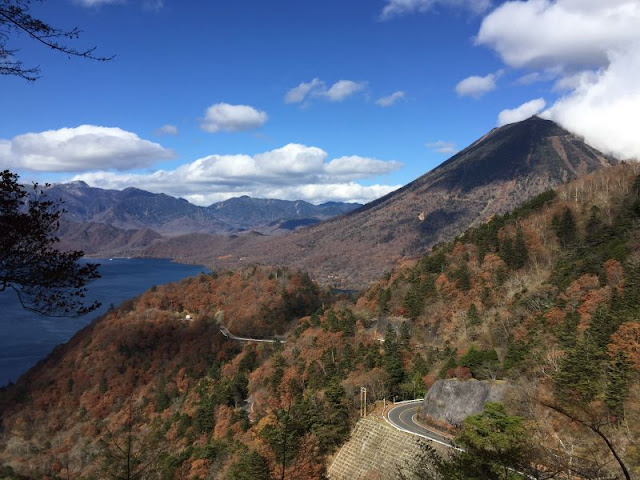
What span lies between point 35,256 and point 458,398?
Result: 82.9 ft

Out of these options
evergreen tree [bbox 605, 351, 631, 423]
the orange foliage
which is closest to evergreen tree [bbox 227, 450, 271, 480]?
evergreen tree [bbox 605, 351, 631, 423]

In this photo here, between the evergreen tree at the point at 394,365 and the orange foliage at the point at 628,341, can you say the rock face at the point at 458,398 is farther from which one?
the evergreen tree at the point at 394,365

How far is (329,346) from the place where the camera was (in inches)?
1889

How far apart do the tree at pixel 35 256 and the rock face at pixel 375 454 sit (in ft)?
61.5

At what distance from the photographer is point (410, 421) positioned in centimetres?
2708

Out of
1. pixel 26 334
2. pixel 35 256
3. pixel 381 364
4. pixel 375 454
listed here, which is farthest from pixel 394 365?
pixel 26 334

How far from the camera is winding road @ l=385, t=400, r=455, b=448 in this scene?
23.8m

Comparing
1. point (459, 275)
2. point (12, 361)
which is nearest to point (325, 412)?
point (459, 275)

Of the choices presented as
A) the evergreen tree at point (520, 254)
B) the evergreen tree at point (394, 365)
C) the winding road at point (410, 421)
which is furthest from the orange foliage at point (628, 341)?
the evergreen tree at point (520, 254)

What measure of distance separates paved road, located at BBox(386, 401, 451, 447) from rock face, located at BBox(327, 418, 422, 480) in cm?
73

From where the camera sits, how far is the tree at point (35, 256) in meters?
6.80

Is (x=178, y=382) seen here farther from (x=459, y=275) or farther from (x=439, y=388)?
(x=439, y=388)

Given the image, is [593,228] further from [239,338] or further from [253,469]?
[239,338]

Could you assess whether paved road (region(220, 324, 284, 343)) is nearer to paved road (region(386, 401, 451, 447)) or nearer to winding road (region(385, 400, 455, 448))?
winding road (region(385, 400, 455, 448))
